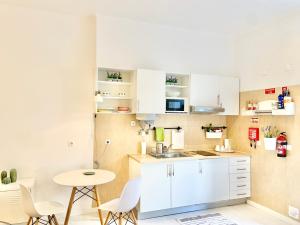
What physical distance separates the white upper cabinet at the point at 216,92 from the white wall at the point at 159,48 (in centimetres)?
21

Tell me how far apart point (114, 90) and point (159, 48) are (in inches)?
38.1

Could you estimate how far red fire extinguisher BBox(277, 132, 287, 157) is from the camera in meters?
3.28

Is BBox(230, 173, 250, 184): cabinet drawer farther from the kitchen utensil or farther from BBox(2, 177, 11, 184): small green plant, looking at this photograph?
BBox(2, 177, 11, 184): small green plant

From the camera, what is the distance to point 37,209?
259 centimetres

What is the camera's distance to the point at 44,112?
326cm

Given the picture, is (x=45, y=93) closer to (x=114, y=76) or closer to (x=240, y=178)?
(x=114, y=76)

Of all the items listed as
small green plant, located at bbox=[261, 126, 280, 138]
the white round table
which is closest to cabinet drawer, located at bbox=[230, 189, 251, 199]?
small green plant, located at bbox=[261, 126, 280, 138]

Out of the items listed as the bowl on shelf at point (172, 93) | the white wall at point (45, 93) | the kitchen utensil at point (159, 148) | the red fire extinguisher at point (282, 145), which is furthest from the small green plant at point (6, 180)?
the red fire extinguisher at point (282, 145)

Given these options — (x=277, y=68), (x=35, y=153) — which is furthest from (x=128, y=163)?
(x=277, y=68)

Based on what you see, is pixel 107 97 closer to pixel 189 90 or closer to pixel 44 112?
pixel 44 112

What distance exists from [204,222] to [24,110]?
2.80 metres

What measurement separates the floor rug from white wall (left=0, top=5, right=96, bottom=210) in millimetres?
1546

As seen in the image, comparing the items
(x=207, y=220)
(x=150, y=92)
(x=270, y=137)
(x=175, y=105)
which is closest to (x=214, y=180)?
(x=207, y=220)

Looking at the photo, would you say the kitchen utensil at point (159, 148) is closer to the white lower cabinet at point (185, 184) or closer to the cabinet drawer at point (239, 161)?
the white lower cabinet at point (185, 184)
